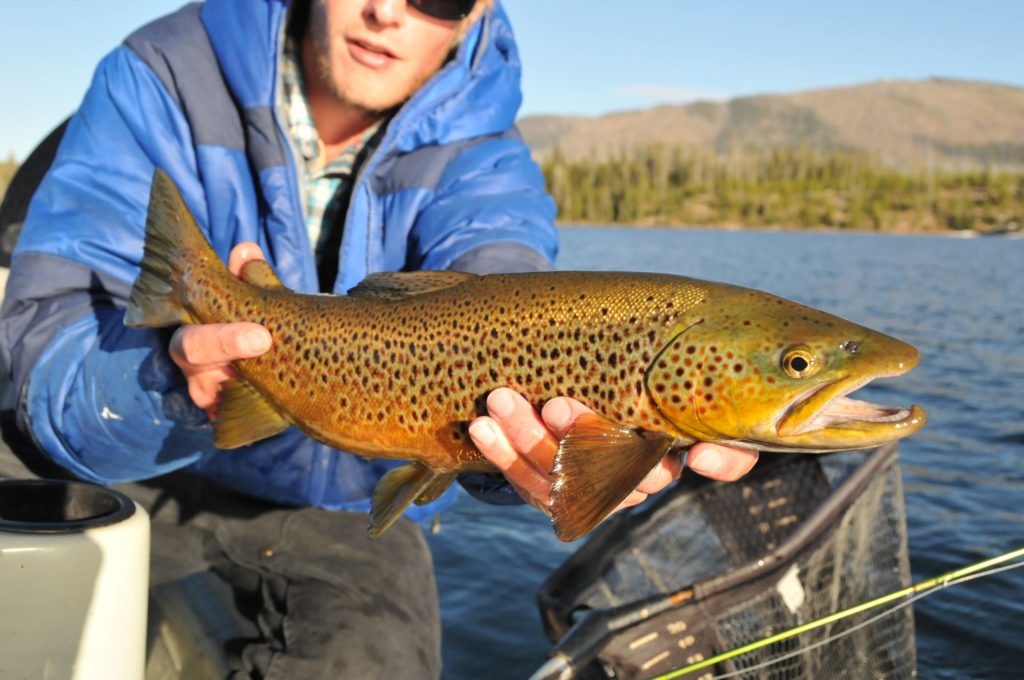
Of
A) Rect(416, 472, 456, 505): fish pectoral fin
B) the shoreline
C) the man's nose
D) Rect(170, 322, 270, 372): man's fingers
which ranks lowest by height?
the shoreline

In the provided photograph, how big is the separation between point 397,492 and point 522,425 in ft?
1.56

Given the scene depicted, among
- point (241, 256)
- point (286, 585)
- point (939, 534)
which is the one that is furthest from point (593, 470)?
point (939, 534)

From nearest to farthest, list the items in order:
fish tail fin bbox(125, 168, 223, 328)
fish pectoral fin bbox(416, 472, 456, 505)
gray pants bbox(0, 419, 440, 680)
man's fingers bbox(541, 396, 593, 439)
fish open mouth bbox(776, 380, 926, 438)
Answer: fish open mouth bbox(776, 380, 926, 438) < man's fingers bbox(541, 396, 593, 439) < fish pectoral fin bbox(416, 472, 456, 505) < fish tail fin bbox(125, 168, 223, 328) < gray pants bbox(0, 419, 440, 680)

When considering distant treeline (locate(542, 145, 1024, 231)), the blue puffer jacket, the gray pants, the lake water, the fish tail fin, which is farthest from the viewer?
distant treeline (locate(542, 145, 1024, 231))

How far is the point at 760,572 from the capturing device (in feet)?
12.2

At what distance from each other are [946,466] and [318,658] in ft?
26.8

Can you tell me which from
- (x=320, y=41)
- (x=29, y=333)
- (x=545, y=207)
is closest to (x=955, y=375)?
(x=545, y=207)

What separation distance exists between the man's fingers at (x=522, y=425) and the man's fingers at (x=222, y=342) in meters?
0.70

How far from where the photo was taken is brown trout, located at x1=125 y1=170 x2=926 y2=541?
2197 millimetres

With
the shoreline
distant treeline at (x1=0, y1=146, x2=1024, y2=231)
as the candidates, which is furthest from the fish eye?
distant treeline at (x1=0, y1=146, x2=1024, y2=231)

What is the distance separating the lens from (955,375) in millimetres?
14188

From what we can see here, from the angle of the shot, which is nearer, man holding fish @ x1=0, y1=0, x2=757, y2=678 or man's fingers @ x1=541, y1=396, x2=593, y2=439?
man's fingers @ x1=541, y1=396, x2=593, y2=439

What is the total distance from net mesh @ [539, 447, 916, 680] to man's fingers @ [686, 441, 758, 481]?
121 centimetres

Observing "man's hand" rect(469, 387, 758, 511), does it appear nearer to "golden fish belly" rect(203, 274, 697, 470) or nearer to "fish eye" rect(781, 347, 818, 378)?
"golden fish belly" rect(203, 274, 697, 470)
